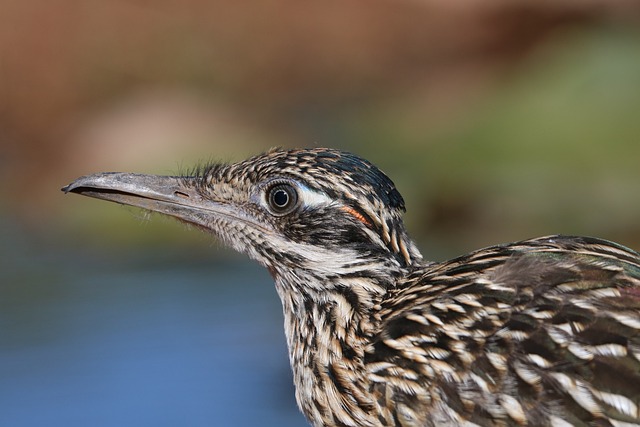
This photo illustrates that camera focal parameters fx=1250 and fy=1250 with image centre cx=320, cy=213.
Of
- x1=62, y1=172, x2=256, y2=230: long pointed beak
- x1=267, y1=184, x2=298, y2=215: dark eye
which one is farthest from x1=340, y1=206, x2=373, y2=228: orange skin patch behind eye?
x1=62, y1=172, x2=256, y2=230: long pointed beak

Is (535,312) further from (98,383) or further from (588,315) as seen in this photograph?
(98,383)

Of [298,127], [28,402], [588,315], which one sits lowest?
[28,402]

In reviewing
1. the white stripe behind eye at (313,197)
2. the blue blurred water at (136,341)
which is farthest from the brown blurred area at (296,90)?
the white stripe behind eye at (313,197)

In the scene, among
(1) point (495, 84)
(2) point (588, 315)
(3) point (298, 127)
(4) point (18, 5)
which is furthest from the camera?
(4) point (18, 5)

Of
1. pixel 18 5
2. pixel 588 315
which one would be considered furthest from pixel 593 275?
pixel 18 5

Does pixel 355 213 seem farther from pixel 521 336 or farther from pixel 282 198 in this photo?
pixel 521 336

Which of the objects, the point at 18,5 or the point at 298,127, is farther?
the point at 18,5

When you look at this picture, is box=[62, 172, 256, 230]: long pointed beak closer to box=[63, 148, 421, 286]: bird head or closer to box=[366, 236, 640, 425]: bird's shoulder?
box=[63, 148, 421, 286]: bird head
